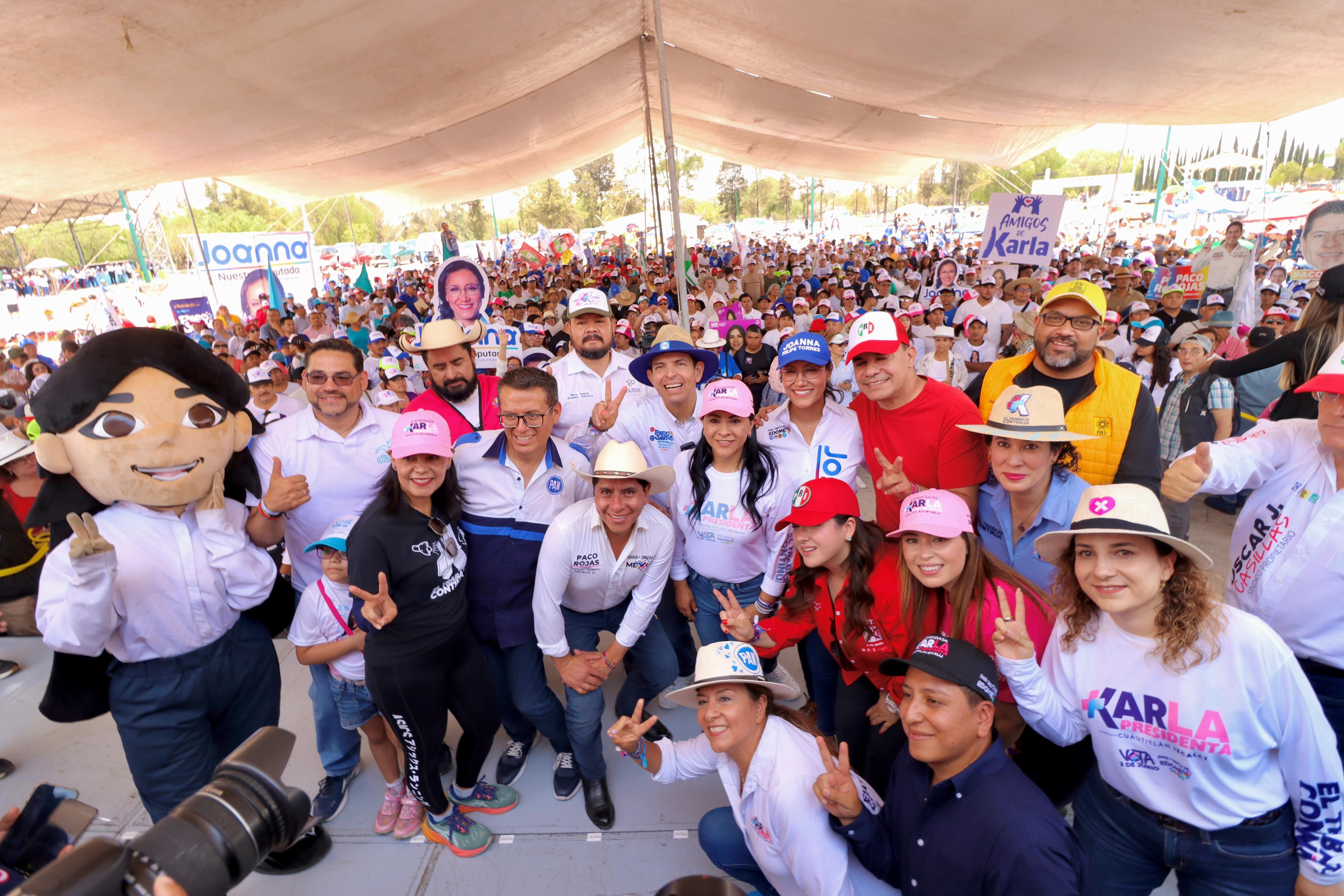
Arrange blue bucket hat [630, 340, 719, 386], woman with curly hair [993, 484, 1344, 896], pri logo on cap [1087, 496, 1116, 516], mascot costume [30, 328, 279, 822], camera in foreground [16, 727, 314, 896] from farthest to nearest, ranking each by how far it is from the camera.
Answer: blue bucket hat [630, 340, 719, 386] < mascot costume [30, 328, 279, 822] < pri logo on cap [1087, 496, 1116, 516] < woman with curly hair [993, 484, 1344, 896] < camera in foreground [16, 727, 314, 896]

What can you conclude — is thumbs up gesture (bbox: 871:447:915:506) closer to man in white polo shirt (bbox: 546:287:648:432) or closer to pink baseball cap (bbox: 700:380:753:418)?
pink baseball cap (bbox: 700:380:753:418)

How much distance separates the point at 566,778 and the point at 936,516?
223 cm

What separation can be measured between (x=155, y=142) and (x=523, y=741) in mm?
8007

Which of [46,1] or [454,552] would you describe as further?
[46,1]

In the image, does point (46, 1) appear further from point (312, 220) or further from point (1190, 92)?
point (312, 220)

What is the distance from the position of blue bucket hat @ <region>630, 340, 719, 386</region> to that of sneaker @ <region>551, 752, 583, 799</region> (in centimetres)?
208

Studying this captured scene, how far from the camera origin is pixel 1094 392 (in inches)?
111

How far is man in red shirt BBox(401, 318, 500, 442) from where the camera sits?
3.72 m

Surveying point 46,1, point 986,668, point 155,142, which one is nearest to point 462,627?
point 986,668

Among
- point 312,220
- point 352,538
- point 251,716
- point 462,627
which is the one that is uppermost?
point 312,220

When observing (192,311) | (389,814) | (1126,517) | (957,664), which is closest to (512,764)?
(389,814)

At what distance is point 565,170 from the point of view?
21.0 m

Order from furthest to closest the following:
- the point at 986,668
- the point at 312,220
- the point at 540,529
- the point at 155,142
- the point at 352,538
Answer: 1. the point at 312,220
2. the point at 155,142
3. the point at 540,529
4. the point at 352,538
5. the point at 986,668

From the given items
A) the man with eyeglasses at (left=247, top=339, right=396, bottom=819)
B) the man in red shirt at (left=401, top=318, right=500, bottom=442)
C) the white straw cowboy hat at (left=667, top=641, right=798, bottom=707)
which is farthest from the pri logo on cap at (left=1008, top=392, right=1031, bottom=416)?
the man with eyeglasses at (left=247, top=339, right=396, bottom=819)
